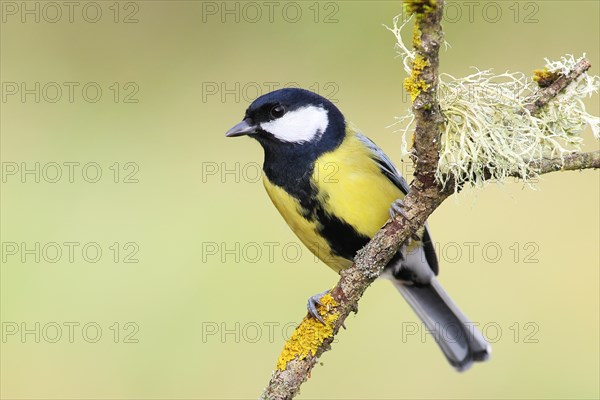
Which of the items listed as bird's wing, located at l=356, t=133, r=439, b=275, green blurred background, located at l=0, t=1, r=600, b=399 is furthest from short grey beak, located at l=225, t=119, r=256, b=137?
green blurred background, located at l=0, t=1, r=600, b=399

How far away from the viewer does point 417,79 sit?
5.44ft

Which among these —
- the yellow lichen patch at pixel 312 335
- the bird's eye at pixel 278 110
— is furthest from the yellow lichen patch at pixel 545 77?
the bird's eye at pixel 278 110

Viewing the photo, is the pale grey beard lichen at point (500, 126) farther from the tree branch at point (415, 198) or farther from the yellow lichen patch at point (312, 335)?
the yellow lichen patch at point (312, 335)

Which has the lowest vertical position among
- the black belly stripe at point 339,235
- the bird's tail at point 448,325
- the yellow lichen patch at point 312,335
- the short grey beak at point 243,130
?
the bird's tail at point 448,325

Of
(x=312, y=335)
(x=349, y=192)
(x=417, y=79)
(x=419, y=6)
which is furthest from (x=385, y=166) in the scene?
(x=419, y=6)

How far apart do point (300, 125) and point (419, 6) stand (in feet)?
4.12

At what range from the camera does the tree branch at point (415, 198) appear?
1609 mm

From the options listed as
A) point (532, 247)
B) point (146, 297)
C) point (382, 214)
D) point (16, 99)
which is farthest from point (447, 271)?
point (16, 99)

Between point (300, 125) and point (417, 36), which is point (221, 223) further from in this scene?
point (417, 36)

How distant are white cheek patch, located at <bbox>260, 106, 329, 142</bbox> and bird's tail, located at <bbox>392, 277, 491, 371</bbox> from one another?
828 millimetres

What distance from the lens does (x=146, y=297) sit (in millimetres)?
4496

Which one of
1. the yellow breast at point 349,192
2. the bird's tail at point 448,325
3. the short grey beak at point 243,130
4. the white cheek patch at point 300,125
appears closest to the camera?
the yellow breast at point 349,192

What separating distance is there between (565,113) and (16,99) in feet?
15.2

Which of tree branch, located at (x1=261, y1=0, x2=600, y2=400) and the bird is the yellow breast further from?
tree branch, located at (x1=261, y1=0, x2=600, y2=400)
